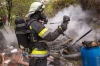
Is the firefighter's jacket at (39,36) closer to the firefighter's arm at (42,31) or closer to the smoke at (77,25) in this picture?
the firefighter's arm at (42,31)

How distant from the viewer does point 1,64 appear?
5176mm

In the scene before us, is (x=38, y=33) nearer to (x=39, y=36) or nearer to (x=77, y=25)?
(x=39, y=36)

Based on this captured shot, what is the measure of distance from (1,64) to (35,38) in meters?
2.31

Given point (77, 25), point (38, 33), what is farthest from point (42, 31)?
point (77, 25)

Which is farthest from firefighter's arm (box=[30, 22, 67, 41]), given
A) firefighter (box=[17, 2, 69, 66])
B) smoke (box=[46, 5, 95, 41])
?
smoke (box=[46, 5, 95, 41])

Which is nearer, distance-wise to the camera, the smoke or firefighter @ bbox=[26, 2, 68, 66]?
firefighter @ bbox=[26, 2, 68, 66]

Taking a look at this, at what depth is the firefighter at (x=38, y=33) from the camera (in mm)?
3256

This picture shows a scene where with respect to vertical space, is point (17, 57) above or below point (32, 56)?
below

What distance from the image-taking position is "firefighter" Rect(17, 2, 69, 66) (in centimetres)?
326

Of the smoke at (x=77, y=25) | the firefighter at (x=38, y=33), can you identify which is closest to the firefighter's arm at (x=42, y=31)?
the firefighter at (x=38, y=33)

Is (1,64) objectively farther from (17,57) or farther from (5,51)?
(5,51)

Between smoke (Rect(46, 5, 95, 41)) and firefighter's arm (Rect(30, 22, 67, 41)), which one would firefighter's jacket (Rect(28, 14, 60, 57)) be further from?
smoke (Rect(46, 5, 95, 41))

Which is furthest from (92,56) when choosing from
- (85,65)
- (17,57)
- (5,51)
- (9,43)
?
(9,43)

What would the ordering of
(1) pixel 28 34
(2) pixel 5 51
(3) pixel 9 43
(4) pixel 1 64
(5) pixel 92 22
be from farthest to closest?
(5) pixel 92 22 < (3) pixel 9 43 < (2) pixel 5 51 < (4) pixel 1 64 < (1) pixel 28 34
